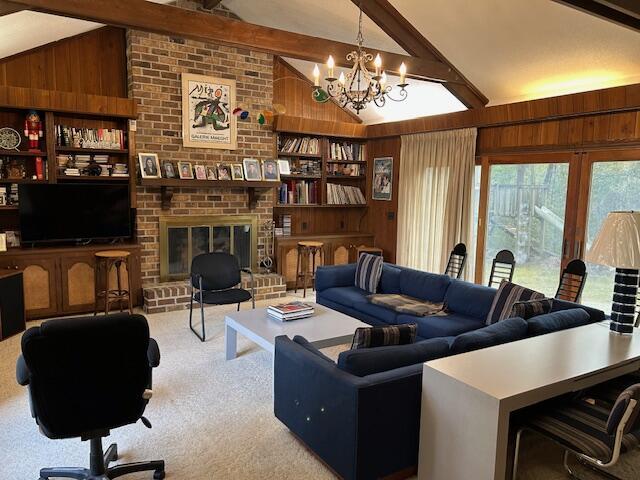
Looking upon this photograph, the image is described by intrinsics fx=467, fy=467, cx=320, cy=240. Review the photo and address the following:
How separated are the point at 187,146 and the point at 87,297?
214cm

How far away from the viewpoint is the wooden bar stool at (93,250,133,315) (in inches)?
200

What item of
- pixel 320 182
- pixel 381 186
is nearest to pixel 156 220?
pixel 320 182

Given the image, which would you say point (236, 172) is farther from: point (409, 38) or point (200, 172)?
point (409, 38)

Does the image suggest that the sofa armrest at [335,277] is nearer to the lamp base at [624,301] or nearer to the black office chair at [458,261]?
the black office chair at [458,261]

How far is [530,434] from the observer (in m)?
2.81

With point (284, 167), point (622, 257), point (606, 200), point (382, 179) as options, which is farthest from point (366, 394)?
point (382, 179)

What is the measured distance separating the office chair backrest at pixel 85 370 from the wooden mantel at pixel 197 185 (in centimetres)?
367

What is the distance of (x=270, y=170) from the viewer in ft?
21.0

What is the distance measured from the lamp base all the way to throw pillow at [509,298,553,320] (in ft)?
1.38

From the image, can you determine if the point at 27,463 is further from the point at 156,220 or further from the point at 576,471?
the point at 156,220

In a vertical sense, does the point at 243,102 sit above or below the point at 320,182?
above

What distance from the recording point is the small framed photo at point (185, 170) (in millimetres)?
5680

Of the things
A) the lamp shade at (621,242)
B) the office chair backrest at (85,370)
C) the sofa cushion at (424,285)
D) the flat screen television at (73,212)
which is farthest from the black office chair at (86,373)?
the flat screen television at (73,212)

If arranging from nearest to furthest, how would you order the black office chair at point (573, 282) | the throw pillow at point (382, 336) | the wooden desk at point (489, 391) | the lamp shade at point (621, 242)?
1. the wooden desk at point (489, 391)
2. the throw pillow at point (382, 336)
3. the lamp shade at point (621, 242)
4. the black office chair at point (573, 282)
